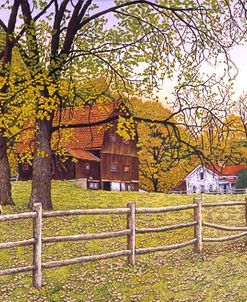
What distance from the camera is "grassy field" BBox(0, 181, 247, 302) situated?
13.3 m

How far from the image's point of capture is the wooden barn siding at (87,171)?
44.8 metres

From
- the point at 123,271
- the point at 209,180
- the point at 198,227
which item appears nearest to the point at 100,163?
the point at 209,180

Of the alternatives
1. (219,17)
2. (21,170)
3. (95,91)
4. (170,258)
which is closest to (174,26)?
(219,17)

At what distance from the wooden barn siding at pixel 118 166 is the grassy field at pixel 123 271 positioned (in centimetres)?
2472

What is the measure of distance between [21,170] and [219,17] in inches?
1090

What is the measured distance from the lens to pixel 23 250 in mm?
17406

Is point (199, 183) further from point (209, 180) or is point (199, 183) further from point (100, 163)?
point (100, 163)

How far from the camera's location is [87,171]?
149ft

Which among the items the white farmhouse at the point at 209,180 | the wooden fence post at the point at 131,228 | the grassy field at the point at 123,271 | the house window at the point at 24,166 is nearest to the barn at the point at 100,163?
the house window at the point at 24,166

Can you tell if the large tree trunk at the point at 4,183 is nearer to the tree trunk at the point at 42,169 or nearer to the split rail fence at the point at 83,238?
the tree trunk at the point at 42,169

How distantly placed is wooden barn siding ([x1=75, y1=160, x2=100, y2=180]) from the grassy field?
75.7 ft

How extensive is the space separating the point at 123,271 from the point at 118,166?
3344 cm

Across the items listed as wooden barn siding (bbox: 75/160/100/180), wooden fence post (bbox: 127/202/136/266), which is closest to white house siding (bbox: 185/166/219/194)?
wooden barn siding (bbox: 75/160/100/180)

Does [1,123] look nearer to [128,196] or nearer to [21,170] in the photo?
[128,196]
